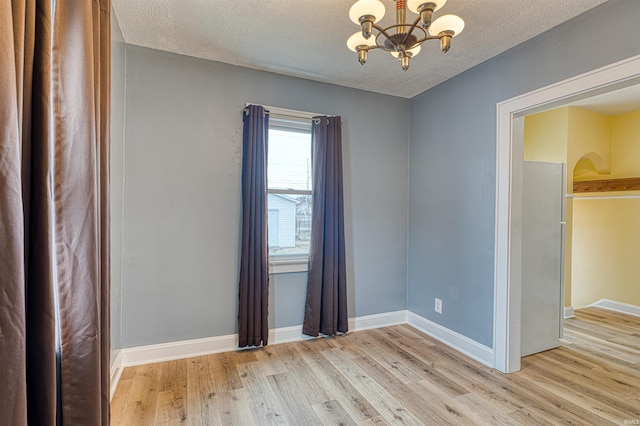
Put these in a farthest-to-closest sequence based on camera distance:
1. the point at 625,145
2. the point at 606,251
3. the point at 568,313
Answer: the point at 606,251
the point at 625,145
the point at 568,313

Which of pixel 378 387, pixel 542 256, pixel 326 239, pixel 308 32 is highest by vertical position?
pixel 308 32

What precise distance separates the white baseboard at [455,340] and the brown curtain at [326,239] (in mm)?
848

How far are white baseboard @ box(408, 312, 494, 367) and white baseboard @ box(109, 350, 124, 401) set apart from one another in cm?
272

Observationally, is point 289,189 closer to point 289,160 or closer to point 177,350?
point 289,160

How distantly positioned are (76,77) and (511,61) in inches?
110

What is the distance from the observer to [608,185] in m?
4.29

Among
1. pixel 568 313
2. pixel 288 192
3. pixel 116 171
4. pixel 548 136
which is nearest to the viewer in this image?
pixel 116 171

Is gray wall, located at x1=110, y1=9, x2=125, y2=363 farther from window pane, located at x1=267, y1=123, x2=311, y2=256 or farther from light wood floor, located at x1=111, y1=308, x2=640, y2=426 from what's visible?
window pane, located at x1=267, y1=123, x2=311, y2=256

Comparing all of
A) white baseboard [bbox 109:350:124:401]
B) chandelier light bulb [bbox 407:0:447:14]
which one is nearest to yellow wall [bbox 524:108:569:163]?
chandelier light bulb [bbox 407:0:447:14]

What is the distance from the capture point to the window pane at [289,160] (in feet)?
9.73

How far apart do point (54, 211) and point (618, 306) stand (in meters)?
5.80

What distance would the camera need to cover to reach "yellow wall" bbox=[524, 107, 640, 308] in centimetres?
391

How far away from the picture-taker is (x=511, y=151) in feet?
8.06

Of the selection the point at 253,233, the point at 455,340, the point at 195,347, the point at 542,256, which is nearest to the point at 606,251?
the point at 542,256
